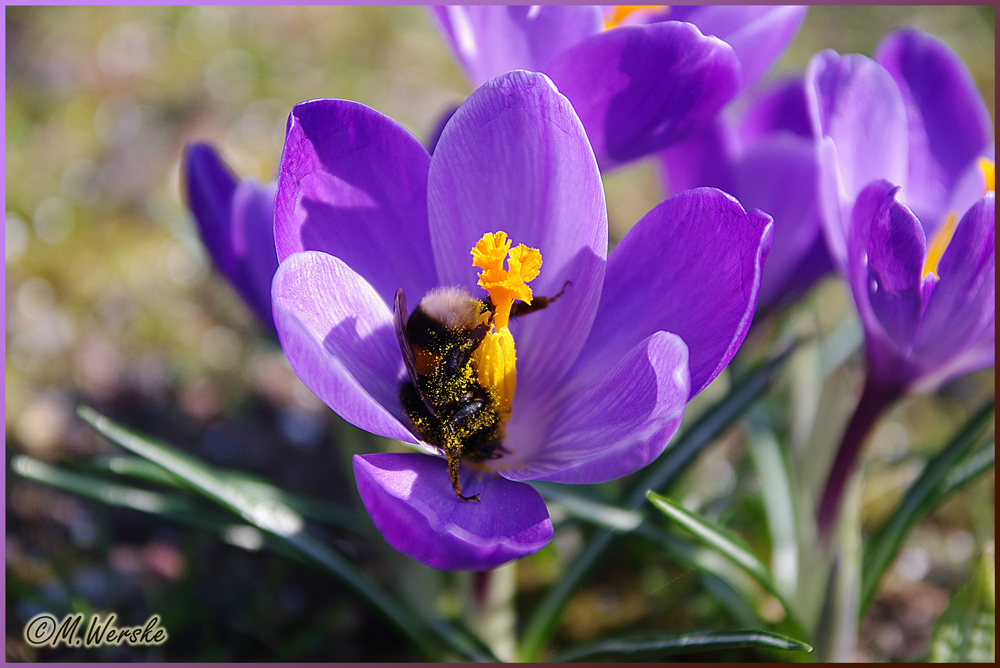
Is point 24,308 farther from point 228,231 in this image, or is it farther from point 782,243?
point 782,243

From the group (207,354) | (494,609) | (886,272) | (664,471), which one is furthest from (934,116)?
(207,354)

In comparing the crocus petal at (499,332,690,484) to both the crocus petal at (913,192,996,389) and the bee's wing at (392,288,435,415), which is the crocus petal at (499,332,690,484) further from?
the crocus petal at (913,192,996,389)

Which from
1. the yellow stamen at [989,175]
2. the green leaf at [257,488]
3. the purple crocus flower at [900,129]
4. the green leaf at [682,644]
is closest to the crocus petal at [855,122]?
the purple crocus flower at [900,129]

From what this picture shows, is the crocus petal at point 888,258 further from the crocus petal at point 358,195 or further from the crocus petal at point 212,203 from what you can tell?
the crocus petal at point 212,203

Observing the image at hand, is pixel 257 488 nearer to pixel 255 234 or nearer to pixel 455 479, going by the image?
pixel 255 234

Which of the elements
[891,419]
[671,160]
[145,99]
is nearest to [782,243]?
[671,160]

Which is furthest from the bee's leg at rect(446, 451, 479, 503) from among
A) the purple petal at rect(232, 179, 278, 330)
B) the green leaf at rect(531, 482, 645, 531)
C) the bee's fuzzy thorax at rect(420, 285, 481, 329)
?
the purple petal at rect(232, 179, 278, 330)
